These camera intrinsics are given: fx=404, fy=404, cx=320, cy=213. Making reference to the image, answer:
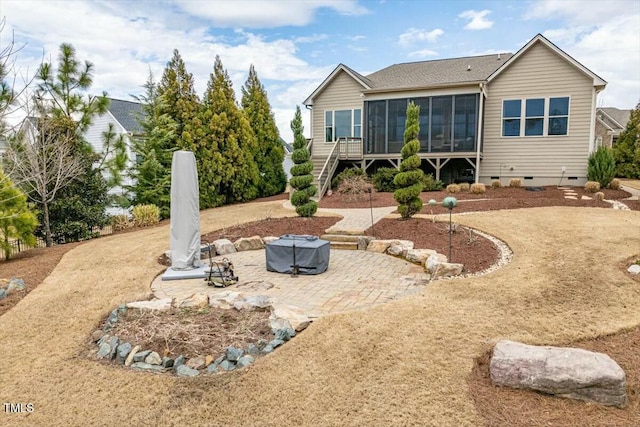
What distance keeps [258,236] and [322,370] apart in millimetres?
6806

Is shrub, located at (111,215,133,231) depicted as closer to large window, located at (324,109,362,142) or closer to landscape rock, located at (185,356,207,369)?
large window, located at (324,109,362,142)

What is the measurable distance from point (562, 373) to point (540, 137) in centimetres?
1705

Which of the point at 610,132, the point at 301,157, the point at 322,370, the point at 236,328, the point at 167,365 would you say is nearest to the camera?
the point at 322,370

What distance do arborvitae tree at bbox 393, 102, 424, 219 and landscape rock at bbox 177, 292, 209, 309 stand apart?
673 centimetres

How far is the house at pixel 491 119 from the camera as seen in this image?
1730 cm

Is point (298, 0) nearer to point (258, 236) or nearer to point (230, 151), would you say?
point (258, 236)

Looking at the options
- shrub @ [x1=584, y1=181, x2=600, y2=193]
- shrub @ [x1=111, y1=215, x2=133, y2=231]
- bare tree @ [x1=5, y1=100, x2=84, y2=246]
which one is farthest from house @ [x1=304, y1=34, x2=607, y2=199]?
bare tree @ [x1=5, y1=100, x2=84, y2=246]

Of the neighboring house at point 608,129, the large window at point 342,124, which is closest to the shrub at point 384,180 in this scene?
the large window at point 342,124

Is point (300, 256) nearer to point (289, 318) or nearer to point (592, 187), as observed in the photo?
point (289, 318)

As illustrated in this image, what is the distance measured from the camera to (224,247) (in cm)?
973

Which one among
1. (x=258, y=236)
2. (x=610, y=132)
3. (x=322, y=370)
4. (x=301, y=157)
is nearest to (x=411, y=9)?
(x=301, y=157)

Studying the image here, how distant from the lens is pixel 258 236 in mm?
10570

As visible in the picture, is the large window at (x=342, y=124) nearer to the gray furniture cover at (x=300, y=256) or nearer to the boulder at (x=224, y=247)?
the boulder at (x=224, y=247)

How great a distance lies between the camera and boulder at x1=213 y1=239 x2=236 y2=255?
31.8 ft
